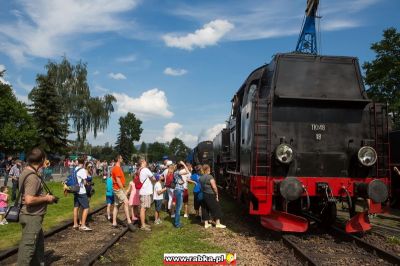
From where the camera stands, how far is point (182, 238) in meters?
9.52

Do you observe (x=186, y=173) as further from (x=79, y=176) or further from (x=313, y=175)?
(x=313, y=175)

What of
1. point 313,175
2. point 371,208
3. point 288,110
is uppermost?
point 288,110

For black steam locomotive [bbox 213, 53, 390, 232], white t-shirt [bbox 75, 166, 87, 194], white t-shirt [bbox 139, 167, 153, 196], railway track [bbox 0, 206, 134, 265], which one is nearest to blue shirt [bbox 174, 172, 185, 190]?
white t-shirt [bbox 139, 167, 153, 196]

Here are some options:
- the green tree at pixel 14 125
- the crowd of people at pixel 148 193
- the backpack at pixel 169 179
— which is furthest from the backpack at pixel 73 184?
the green tree at pixel 14 125

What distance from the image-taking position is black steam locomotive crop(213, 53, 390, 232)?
8.50m

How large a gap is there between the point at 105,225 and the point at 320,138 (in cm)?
621

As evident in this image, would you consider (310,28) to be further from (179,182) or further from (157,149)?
(157,149)

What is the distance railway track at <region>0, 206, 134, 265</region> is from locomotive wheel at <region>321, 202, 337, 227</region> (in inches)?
184

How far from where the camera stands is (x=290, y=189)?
8.19 meters

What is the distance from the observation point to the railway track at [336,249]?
23.6 feet

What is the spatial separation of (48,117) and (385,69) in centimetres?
3124

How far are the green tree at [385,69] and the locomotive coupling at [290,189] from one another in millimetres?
25938

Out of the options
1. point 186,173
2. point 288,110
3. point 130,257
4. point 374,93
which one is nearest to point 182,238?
point 130,257

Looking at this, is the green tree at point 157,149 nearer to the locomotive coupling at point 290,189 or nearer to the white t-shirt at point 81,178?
the white t-shirt at point 81,178
